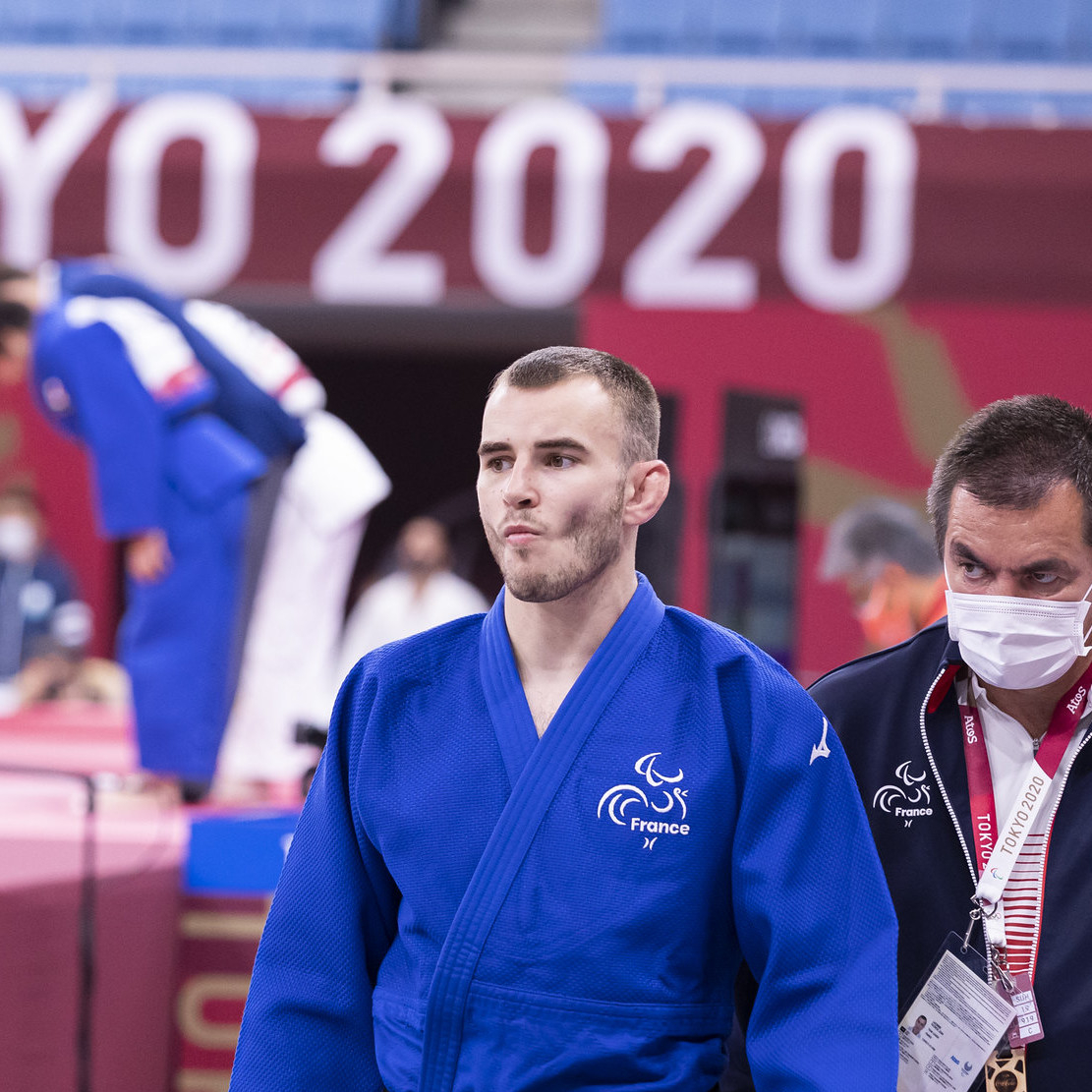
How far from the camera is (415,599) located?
22.2 ft

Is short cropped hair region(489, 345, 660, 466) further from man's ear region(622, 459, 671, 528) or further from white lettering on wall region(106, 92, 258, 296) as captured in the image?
white lettering on wall region(106, 92, 258, 296)

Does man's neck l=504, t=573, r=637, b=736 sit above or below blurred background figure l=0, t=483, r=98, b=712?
above

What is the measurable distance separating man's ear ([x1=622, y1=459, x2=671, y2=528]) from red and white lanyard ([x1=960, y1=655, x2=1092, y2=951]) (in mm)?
424

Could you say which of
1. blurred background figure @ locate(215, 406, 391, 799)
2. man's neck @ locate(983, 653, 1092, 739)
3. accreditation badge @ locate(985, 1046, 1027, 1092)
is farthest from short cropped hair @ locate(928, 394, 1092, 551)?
blurred background figure @ locate(215, 406, 391, 799)

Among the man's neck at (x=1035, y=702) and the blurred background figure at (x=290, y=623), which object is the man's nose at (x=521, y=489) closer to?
the man's neck at (x=1035, y=702)

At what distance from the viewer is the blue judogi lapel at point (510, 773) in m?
1.30

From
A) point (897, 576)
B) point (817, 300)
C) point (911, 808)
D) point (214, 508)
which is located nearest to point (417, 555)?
point (817, 300)

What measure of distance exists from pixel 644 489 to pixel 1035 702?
48 cm

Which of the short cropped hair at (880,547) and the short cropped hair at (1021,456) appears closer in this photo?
the short cropped hair at (1021,456)

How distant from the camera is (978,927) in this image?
4.75 feet

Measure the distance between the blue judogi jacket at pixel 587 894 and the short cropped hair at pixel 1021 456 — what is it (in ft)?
0.95

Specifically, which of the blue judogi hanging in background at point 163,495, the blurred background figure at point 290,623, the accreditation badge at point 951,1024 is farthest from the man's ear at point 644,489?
the blurred background figure at point 290,623

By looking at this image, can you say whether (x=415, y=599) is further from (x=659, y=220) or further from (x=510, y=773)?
(x=510, y=773)

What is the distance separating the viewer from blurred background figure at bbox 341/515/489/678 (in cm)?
669
